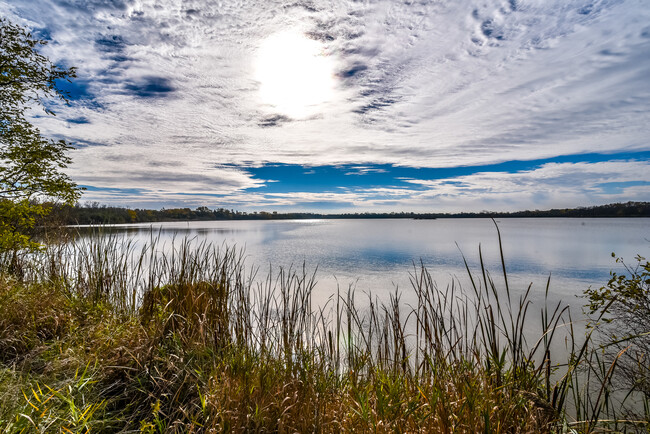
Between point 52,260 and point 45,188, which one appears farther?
point 45,188

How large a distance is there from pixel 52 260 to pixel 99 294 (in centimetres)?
245

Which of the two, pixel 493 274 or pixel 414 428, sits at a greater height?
pixel 414 428

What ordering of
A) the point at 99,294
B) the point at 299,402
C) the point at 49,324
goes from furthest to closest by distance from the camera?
1. the point at 99,294
2. the point at 49,324
3. the point at 299,402

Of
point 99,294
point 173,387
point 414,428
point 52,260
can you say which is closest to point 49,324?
point 99,294

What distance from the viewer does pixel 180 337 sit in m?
3.85

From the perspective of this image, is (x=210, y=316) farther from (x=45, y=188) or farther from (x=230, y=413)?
(x=45, y=188)

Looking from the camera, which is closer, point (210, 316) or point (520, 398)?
point (520, 398)

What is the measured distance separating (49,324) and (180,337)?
2.25 m

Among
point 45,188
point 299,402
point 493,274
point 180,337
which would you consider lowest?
point 493,274

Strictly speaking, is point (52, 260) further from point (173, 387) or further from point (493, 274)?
point (493, 274)

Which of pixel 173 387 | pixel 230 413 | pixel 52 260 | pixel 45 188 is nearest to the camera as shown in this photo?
pixel 230 413

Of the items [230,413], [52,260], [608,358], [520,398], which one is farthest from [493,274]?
[52,260]

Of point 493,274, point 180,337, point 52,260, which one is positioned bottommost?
point 493,274

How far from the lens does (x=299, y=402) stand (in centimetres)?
298
